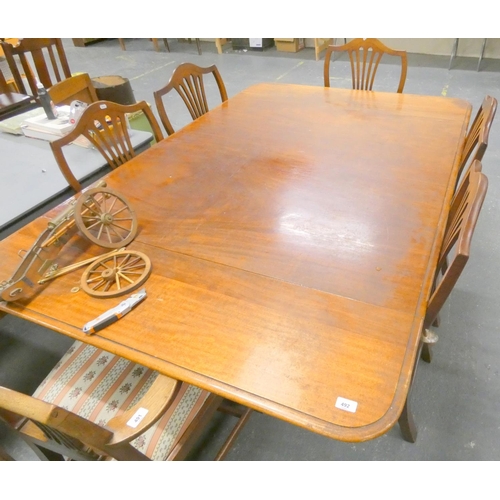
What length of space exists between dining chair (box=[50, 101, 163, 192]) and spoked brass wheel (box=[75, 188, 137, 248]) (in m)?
0.42

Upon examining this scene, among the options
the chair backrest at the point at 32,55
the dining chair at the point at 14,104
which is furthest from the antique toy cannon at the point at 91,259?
the chair backrest at the point at 32,55

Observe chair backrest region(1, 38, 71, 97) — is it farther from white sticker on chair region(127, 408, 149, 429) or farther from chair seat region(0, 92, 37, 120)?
white sticker on chair region(127, 408, 149, 429)

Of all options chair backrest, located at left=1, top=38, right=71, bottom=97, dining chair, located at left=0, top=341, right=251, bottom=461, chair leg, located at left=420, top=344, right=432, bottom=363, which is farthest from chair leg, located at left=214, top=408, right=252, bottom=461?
chair backrest, located at left=1, top=38, right=71, bottom=97

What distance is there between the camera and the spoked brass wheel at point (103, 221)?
1116 millimetres

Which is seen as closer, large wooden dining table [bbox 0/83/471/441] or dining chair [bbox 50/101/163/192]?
large wooden dining table [bbox 0/83/471/441]

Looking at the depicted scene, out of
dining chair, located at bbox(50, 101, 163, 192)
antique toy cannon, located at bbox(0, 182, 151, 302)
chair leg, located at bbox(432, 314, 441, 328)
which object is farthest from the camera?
chair leg, located at bbox(432, 314, 441, 328)

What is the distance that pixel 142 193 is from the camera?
4.60 ft

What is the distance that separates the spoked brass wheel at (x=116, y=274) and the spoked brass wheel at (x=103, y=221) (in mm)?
61

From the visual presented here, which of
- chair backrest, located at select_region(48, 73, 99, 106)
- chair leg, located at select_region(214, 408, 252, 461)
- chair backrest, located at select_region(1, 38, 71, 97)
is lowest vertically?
chair leg, located at select_region(214, 408, 252, 461)

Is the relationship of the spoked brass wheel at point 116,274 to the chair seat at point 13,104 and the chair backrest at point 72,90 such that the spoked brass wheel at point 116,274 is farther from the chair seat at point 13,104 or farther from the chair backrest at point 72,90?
the chair seat at point 13,104

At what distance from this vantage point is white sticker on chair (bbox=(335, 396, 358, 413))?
732 millimetres

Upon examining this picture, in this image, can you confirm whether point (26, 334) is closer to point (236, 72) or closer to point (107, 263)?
point (107, 263)

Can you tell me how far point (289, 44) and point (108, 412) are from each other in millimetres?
5540

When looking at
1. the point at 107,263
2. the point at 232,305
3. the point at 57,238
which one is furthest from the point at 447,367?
the point at 57,238
